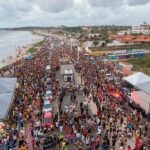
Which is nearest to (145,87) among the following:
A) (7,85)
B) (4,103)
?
(4,103)

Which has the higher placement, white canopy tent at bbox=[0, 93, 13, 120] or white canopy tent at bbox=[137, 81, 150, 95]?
white canopy tent at bbox=[137, 81, 150, 95]

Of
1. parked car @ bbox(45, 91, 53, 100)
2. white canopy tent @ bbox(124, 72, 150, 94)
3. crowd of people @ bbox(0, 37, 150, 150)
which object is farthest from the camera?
parked car @ bbox(45, 91, 53, 100)

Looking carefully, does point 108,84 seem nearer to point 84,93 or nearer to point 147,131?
point 84,93

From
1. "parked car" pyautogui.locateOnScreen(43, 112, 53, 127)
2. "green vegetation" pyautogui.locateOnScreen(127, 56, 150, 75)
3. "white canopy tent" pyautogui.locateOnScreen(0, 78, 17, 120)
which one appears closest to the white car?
"parked car" pyautogui.locateOnScreen(43, 112, 53, 127)

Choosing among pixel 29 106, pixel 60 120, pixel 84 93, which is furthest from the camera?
pixel 84 93

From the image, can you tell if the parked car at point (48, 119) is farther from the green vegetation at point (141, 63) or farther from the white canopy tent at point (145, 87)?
the green vegetation at point (141, 63)

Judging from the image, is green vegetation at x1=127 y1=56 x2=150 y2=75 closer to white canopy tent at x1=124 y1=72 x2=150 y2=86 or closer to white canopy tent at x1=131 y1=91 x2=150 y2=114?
white canopy tent at x1=124 y1=72 x2=150 y2=86

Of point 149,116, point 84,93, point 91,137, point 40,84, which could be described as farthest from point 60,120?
point 40,84

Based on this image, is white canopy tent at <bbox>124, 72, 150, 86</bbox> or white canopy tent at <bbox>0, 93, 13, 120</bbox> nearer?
white canopy tent at <bbox>0, 93, 13, 120</bbox>

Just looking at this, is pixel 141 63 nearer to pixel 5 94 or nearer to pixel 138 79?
pixel 138 79
